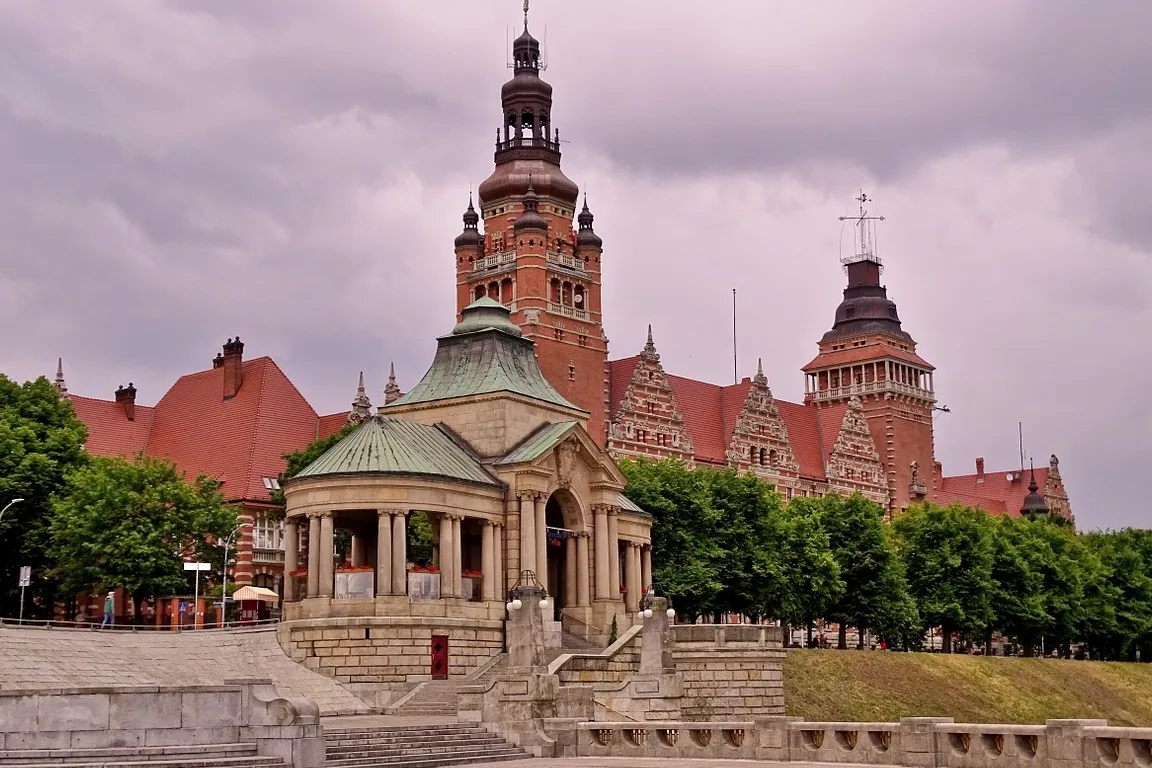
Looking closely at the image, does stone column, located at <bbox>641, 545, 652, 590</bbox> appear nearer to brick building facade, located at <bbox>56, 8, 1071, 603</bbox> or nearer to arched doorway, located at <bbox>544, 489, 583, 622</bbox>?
arched doorway, located at <bbox>544, 489, 583, 622</bbox>

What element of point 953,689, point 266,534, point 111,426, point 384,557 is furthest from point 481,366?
point 111,426

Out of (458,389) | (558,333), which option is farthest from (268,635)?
(558,333)

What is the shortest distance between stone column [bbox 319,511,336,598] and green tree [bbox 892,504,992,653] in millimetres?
43151

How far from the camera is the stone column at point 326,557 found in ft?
173

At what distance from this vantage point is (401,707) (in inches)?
1950

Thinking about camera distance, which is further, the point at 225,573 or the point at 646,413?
the point at 646,413

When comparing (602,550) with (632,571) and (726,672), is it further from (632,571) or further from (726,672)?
(726,672)

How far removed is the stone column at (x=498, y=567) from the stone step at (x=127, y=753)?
24.0 meters

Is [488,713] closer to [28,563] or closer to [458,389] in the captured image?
[458,389]

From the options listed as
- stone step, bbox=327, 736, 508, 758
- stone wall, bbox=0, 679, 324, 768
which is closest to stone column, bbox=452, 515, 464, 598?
stone step, bbox=327, 736, 508, 758

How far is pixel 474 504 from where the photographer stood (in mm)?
55781

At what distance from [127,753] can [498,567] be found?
26.3 meters

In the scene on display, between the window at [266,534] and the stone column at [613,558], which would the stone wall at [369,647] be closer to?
the stone column at [613,558]

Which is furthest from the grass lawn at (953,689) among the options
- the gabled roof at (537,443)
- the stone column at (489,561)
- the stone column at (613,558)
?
the stone column at (489,561)
